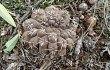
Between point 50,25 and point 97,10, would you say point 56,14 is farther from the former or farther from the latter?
point 97,10

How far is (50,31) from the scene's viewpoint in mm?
1823

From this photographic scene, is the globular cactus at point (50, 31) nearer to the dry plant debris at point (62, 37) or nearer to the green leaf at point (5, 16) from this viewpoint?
the dry plant debris at point (62, 37)

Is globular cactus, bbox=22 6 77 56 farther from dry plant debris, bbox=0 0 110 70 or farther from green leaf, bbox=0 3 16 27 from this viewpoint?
green leaf, bbox=0 3 16 27

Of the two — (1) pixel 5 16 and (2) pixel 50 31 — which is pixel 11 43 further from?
(2) pixel 50 31

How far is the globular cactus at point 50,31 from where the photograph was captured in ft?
5.88

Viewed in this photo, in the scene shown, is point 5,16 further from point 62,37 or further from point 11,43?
point 62,37

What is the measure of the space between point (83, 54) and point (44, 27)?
0.40 metres

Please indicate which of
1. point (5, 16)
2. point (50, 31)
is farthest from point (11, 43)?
point (50, 31)

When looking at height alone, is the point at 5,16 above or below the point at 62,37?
above

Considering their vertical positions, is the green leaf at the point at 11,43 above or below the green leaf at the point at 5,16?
below

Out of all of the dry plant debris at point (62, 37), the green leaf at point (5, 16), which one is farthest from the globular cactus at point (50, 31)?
the green leaf at point (5, 16)

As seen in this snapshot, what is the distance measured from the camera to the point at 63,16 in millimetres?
1897

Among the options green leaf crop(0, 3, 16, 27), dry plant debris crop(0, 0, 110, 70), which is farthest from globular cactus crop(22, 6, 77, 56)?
green leaf crop(0, 3, 16, 27)

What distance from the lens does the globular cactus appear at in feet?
5.88
